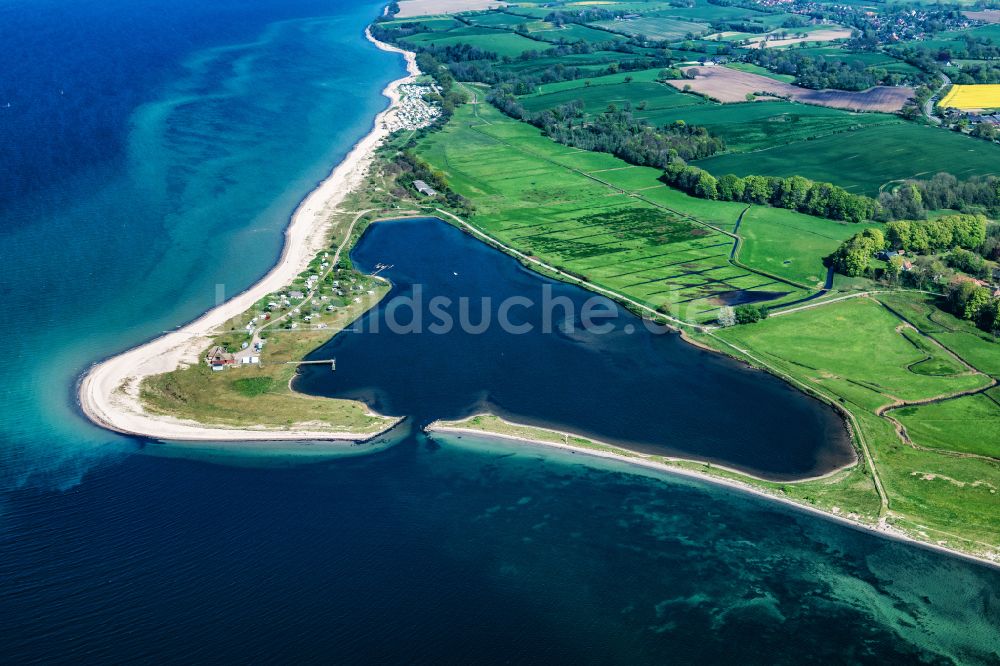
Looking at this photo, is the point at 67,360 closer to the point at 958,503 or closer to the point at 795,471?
the point at 795,471

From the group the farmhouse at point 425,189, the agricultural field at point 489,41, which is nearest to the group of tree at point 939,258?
the farmhouse at point 425,189

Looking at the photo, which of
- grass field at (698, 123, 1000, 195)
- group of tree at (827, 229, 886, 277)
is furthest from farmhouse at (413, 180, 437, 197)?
group of tree at (827, 229, 886, 277)

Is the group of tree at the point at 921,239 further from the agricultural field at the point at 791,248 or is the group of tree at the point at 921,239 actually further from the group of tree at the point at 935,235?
the agricultural field at the point at 791,248

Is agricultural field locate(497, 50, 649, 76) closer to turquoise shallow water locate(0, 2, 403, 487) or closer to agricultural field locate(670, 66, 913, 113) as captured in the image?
agricultural field locate(670, 66, 913, 113)

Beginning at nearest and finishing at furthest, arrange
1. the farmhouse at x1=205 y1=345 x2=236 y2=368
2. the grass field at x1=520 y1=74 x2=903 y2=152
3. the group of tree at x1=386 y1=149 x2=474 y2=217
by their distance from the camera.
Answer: the farmhouse at x1=205 y1=345 x2=236 y2=368 < the group of tree at x1=386 y1=149 x2=474 y2=217 < the grass field at x1=520 y1=74 x2=903 y2=152

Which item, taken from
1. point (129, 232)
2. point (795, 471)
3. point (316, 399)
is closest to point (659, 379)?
point (795, 471)
